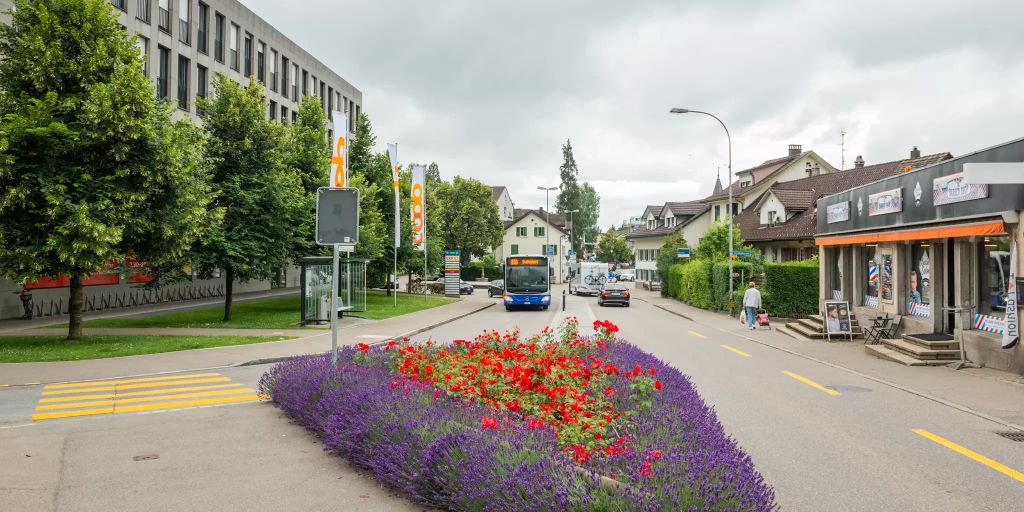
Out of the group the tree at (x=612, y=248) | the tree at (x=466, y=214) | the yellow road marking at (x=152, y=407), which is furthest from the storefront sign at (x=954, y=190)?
the tree at (x=612, y=248)

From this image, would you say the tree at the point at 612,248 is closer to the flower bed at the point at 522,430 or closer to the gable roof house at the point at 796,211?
the gable roof house at the point at 796,211

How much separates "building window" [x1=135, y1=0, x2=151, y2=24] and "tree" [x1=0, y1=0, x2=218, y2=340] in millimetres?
15168

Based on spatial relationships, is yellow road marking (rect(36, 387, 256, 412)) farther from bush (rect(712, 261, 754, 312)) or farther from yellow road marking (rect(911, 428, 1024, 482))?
bush (rect(712, 261, 754, 312))

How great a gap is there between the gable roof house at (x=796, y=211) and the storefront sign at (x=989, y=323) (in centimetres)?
2573

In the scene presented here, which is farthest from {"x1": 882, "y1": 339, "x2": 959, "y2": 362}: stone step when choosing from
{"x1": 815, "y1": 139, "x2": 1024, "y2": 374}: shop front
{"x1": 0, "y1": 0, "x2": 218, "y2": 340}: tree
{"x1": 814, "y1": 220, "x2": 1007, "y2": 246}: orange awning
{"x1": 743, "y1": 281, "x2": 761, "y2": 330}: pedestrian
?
{"x1": 0, "y1": 0, "x2": 218, "y2": 340}: tree

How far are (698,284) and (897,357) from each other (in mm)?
23981

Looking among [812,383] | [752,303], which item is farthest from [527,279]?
[812,383]

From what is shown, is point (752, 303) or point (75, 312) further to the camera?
point (752, 303)

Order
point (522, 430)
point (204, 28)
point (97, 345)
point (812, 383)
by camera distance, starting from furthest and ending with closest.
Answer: point (204, 28) < point (97, 345) < point (812, 383) < point (522, 430)

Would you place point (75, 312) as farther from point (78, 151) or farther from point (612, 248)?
point (612, 248)

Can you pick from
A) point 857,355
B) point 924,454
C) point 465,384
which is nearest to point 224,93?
point 465,384

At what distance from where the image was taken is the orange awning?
44.1 feet

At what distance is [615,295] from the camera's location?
136ft

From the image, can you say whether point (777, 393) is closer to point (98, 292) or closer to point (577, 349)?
point (577, 349)
